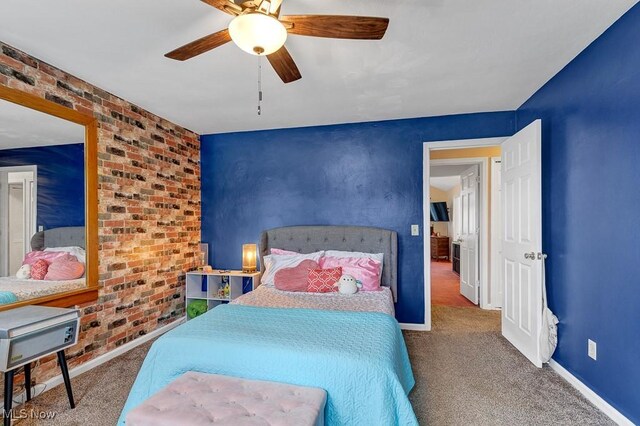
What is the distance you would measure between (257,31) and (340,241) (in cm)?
271

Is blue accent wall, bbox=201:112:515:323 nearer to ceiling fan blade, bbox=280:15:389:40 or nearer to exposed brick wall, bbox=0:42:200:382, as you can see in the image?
exposed brick wall, bbox=0:42:200:382

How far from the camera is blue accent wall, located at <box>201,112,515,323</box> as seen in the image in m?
3.79

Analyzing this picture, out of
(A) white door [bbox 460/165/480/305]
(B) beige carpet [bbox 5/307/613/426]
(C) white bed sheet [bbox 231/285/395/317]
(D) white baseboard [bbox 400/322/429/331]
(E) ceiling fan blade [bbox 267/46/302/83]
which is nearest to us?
(E) ceiling fan blade [bbox 267/46/302/83]

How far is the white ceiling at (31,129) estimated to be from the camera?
2.28 metres

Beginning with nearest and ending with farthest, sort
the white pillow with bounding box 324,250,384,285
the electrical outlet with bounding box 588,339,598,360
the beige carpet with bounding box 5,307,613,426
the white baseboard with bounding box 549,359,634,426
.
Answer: the white baseboard with bounding box 549,359,634,426 → the beige carpet with bounding box 5,307,613,426 → the electrical outlet with bounding box 588,339,598,360 → the white pillow with bounding box 324,250,384,285

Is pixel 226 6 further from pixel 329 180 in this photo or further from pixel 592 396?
pixel 592 396

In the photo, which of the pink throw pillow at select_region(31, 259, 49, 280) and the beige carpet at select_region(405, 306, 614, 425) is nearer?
the beige carpet at select_region(405, 306, 614, 425)

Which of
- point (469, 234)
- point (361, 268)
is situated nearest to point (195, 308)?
point (361, 268)

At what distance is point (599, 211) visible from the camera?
2195mm

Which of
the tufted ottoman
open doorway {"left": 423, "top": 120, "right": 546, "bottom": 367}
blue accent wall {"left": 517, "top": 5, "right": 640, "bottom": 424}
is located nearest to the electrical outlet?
blue accent wall {"left": 517, "top": 5, "right": 640, "bottom": 424}

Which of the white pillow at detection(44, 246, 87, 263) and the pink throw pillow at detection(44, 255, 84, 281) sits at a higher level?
the white pillow at detection(44, 246, 87, 263)

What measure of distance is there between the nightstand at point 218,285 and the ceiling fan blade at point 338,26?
2.92 meters

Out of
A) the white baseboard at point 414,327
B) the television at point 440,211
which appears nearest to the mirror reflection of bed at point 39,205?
the white baseboard at point 414,327

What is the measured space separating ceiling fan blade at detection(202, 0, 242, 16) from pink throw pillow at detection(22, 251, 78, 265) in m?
2.28
